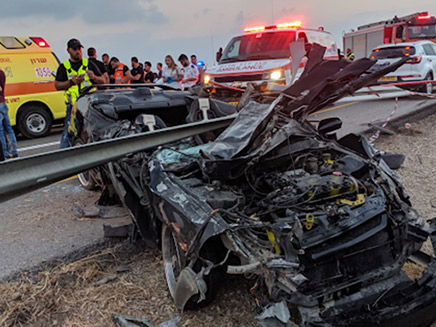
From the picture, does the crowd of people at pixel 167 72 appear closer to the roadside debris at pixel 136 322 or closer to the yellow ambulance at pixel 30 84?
the yellow ambulance at pixel 30 84

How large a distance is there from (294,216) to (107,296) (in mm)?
1658

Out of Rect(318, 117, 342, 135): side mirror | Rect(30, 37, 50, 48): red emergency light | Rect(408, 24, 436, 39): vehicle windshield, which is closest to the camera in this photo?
Rect(318, 117, 342, 135): side mirror

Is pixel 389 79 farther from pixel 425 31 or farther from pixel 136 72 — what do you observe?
pixel 425 31

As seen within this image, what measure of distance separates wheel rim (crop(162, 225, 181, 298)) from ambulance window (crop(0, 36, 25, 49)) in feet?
26.3

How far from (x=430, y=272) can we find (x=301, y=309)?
88cm

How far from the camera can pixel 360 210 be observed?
230 centimetres

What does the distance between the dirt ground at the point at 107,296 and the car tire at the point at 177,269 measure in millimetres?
97

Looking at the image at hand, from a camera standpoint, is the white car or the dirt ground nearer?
the dirt ground

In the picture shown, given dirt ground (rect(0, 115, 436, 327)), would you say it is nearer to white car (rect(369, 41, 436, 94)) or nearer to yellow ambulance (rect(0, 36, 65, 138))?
yellow ambulance (rect(0, 36, 65, 138))

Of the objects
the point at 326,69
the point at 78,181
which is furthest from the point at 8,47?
the point at 326,69

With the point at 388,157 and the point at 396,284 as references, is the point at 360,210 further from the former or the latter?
the point at 388,157

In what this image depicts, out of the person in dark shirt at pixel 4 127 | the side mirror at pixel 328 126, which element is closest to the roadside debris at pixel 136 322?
the side mirror at pixel 328 126

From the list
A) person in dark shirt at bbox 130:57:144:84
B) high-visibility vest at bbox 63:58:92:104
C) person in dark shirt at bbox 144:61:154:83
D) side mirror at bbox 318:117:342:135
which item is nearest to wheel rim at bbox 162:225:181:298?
side mirror at bbox 318:117:342:135

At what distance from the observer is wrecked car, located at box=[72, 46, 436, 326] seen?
2.08m
